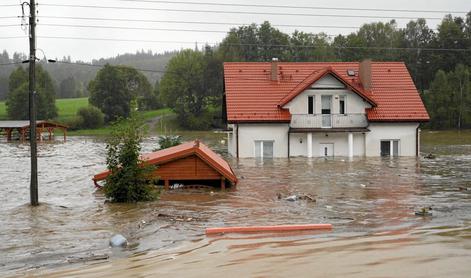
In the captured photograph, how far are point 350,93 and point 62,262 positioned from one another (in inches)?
1245

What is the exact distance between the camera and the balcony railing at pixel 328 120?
39594mm

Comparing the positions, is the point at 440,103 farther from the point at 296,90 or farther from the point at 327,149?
the point at 296,90

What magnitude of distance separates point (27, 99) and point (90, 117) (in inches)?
516

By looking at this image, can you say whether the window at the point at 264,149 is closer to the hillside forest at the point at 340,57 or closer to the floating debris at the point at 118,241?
the floating debris at the point at 118,241

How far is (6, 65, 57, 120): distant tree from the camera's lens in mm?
99875

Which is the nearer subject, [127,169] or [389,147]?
[127,169]

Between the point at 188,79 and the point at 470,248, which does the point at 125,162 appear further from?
the point at 188,79

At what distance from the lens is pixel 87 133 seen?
291ft

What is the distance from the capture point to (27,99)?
98.6 m

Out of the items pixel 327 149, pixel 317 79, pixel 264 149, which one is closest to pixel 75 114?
pixel 264 149

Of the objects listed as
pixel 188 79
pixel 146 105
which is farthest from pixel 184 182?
pixel 146 105

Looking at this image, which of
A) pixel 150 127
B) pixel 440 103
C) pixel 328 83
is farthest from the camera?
pixel 150 127

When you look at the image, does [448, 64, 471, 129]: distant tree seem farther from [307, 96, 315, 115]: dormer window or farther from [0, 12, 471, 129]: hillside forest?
[307, 96, 315, 115]: dormer window

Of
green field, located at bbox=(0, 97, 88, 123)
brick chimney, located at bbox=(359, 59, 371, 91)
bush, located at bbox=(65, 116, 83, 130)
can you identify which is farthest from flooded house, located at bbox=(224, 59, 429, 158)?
green field, located at bbox=(0, 97, 88, 123)
